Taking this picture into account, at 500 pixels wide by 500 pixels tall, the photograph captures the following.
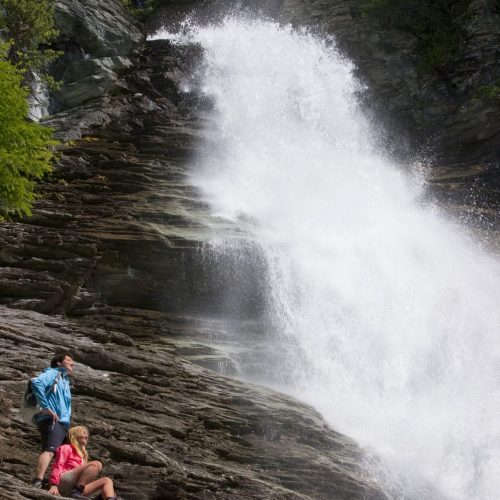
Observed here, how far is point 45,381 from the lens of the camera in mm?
7777

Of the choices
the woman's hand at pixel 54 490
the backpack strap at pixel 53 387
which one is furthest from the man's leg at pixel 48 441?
the backpack strap at pixel 53 387

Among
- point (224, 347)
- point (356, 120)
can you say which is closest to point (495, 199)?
point (356, 120)

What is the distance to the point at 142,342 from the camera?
12.6m

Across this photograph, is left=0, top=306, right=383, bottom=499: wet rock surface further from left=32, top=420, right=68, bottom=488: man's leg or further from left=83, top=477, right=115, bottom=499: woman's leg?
left=83, top=477, right=115, bottom=499: woman's leg

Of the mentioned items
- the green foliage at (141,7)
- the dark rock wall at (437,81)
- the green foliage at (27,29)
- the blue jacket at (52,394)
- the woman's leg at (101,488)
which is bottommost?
the woman's leg at (101,488)

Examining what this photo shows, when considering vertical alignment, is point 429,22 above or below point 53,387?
above

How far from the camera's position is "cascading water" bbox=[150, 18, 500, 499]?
13094 mm

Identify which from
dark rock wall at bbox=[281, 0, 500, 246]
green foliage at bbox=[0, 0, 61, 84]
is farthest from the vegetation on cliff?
dark rock wall at bbox=[281, 0, 500, 246]

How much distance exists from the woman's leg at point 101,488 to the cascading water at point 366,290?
621 centimetres

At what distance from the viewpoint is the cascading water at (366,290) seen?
43.0 ft

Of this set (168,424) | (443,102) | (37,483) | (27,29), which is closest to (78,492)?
(37,483)

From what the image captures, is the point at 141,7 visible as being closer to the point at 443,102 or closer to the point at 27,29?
the point at 27,29

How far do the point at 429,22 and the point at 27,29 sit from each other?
19467 millimetres

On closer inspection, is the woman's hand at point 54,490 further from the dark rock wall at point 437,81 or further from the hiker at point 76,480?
the dark rock wall at point 437,81
